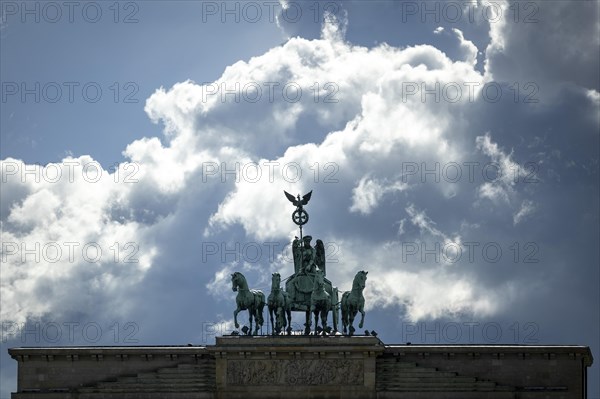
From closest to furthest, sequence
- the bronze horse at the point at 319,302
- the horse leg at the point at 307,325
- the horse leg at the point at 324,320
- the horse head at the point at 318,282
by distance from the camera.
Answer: the bronze horse at the point at 319,302, the horse leg at the point at 324,320, the horse head at the point at 318,282, the horse leg at the point at 307,325

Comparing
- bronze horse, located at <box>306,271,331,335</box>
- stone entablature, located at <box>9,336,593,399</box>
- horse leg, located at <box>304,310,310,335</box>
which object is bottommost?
stone entablature, located at <box>9,336,593,399</box>

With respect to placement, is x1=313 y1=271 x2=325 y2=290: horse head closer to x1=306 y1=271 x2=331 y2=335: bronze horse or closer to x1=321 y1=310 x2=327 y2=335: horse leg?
x1=306 y1=271 x2=331 y2=335: bronze horse

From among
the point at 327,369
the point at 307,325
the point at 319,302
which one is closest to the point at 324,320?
the point at 307,325

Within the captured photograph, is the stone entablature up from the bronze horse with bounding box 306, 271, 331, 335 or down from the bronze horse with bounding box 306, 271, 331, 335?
down

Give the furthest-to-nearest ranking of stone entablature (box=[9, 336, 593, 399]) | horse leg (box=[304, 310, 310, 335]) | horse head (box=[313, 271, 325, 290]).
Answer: horse leg (box=[304, 310, 310, 335]) < horse head (box=[313, 271, 325, 290]) < stone entablature (box=[9, 336, 593, 399])

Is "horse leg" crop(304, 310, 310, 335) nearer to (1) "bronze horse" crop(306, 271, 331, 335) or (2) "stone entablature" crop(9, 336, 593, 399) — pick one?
(1) "bronze horse" crop(306, 271, 331, 335)

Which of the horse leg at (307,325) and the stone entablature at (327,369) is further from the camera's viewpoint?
the horse leg at (307,325)

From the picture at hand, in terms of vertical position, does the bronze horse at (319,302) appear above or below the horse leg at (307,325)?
above

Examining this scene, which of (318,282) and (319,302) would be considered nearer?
(319,302)

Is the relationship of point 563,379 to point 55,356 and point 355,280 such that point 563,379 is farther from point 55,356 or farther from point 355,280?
point 55,356

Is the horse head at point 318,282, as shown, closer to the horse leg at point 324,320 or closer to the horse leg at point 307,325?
the horse leg at point 324,320

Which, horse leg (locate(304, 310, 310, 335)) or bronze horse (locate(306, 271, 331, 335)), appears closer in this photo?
bronze horse (locate(306, 271, 331, 335))

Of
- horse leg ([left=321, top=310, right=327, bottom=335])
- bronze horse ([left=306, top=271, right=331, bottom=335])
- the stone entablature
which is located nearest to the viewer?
the stone entablature

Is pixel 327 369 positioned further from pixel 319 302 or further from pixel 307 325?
pixel 319 302
